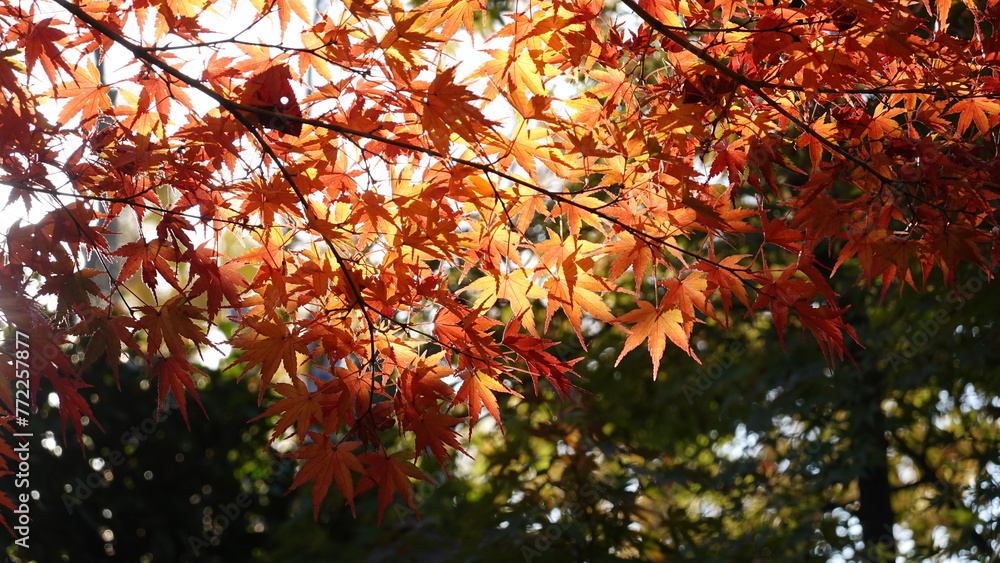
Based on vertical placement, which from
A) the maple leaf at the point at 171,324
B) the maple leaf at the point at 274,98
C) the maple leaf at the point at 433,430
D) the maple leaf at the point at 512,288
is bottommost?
the maple leaf at the point at 433,430

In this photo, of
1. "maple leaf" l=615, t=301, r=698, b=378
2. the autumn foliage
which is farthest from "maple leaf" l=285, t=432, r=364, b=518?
"maple leaf" l=615, t=301, r=698, b=378

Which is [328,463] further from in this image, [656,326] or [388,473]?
[656,326]

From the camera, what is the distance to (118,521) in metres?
5.17

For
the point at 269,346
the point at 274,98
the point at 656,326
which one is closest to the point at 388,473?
the point at 269,346

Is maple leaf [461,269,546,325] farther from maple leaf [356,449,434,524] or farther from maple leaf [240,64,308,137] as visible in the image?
maple leaf [240,64,308,137]

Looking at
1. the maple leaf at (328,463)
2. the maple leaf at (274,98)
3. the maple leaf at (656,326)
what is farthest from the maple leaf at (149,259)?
the maple leaf at (656,326)

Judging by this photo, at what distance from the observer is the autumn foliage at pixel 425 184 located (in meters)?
1.63

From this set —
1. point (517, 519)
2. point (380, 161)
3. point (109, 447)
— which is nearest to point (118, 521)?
point (109, 447)

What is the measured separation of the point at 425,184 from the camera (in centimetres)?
169

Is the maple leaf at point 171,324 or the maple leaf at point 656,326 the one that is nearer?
the maple leaf at point 171,324

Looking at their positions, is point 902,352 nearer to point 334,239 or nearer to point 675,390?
point 675,390

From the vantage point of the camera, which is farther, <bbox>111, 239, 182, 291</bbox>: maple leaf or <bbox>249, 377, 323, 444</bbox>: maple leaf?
<bbox>111, 239, 182, 291</bbox>: maple leaf

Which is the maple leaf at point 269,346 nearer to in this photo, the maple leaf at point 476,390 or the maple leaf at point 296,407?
the maple leaf at point 296,407

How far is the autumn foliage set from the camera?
1628 millimetres
